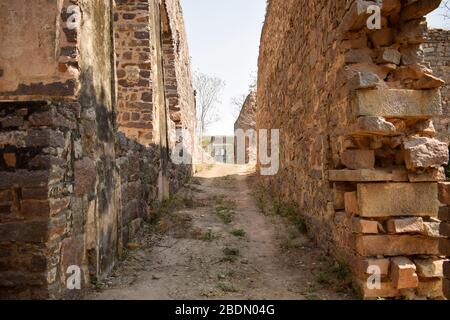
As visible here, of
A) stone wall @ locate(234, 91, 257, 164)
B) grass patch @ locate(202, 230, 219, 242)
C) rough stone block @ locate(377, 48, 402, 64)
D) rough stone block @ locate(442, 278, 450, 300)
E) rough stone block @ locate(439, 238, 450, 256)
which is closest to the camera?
rough stone block @ locate(442, 278, 450, 300)

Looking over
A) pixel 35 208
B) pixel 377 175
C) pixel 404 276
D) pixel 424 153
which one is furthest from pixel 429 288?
pixel 35 208

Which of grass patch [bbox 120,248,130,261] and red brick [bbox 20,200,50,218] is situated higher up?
red brick [bbox 20,200,50,218]

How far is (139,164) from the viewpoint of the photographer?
5887 millimetres

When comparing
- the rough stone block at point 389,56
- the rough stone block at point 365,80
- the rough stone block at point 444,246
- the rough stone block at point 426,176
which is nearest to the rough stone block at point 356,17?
the rough stone block at point 389,56

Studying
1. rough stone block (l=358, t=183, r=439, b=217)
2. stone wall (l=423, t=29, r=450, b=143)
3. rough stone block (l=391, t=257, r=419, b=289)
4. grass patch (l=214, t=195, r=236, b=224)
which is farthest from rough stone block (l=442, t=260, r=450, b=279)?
stone wall (l=423, t=29, r=450, b=143)

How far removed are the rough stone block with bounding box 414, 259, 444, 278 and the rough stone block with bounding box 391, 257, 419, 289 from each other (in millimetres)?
75

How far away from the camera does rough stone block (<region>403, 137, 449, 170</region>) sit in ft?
11.5

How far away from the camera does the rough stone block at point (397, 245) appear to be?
346cm

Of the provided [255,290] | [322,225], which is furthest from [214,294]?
[322,225]

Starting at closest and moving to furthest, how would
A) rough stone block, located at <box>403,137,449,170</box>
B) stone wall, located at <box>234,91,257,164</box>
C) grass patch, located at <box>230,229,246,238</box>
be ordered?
rough stone block, located at <box>403,137,449,170</box>
grass patch, located at <box>230,229,246,238</box>
stone wall, located at <box>234,91,257,164</box>

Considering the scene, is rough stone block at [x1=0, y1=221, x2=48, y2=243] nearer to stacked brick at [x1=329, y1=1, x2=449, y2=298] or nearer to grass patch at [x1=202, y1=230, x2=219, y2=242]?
stacked brick at [x1=329, y1=1, x2=449, y2=298]

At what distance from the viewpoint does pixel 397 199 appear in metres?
3.55

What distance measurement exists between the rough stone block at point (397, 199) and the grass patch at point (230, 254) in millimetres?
1768

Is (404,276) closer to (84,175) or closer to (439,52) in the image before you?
(84,175)
